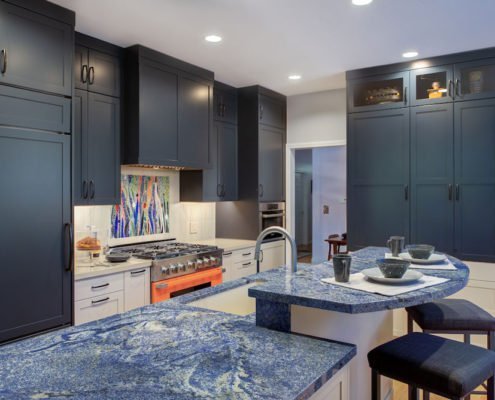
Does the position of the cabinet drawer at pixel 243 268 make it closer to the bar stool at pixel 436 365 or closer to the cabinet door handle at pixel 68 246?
the cabinet door handle at pixel 68 246

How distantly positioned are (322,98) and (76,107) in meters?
2.89

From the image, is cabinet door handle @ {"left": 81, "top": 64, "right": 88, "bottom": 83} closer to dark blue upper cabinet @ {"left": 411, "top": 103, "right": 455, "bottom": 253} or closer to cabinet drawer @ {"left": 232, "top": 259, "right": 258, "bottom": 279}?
cabinet drawer @ {"left": 232, "top": 259, "right": 258, "bottom": 279}

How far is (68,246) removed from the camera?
2.75 m

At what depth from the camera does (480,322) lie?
2.16 meters

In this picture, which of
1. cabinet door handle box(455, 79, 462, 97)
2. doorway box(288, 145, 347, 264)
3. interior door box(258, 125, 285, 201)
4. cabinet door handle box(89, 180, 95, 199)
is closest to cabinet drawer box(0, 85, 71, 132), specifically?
cabinet door handle box(89, 180, 95, 199)

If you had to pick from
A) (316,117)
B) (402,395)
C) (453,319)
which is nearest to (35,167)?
(453,319)

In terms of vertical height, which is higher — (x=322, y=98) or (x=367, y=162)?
(x=322, y=98)

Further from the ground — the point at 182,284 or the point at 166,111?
the point at 166,111

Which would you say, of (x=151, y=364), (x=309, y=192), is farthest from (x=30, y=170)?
(x=309, y=192)

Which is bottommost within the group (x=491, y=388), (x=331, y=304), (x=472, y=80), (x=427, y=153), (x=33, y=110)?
(x=491, y=388)

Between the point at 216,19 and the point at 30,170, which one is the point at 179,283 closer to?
the point at 30,170

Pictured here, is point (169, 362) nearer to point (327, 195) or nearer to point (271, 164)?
point (271, 164)

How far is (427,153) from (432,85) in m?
0.67

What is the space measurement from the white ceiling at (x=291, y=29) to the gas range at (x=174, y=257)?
175cm
